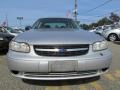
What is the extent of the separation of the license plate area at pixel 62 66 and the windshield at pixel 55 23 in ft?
7.47

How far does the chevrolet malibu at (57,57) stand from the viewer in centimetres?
449

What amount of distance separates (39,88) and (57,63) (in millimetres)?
777

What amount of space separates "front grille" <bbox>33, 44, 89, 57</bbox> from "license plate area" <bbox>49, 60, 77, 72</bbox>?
→ 16 cm

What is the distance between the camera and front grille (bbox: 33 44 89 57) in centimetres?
457

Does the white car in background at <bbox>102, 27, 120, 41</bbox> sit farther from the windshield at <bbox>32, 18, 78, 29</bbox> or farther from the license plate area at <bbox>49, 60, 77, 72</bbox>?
the license plate area at <bbox>49, 60, 77, 72</bbox>

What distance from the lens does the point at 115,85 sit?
513 cm

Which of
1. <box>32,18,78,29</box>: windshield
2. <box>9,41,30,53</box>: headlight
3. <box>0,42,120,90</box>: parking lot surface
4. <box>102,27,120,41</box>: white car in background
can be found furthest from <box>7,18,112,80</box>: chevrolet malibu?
<box>102,27,120,41</box>: white car in background

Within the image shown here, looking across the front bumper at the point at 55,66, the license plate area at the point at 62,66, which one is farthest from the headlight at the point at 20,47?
the license plate area at the point at 62,66

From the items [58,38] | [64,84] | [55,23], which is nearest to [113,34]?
[55,23]

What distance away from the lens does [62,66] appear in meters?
4.48

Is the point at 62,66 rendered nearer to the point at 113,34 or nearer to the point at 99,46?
the point at 99,46

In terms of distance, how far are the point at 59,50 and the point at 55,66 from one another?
30 cm

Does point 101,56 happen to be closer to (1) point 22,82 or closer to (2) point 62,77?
(2) point 62,77

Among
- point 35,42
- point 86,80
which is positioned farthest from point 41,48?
point 86,80
